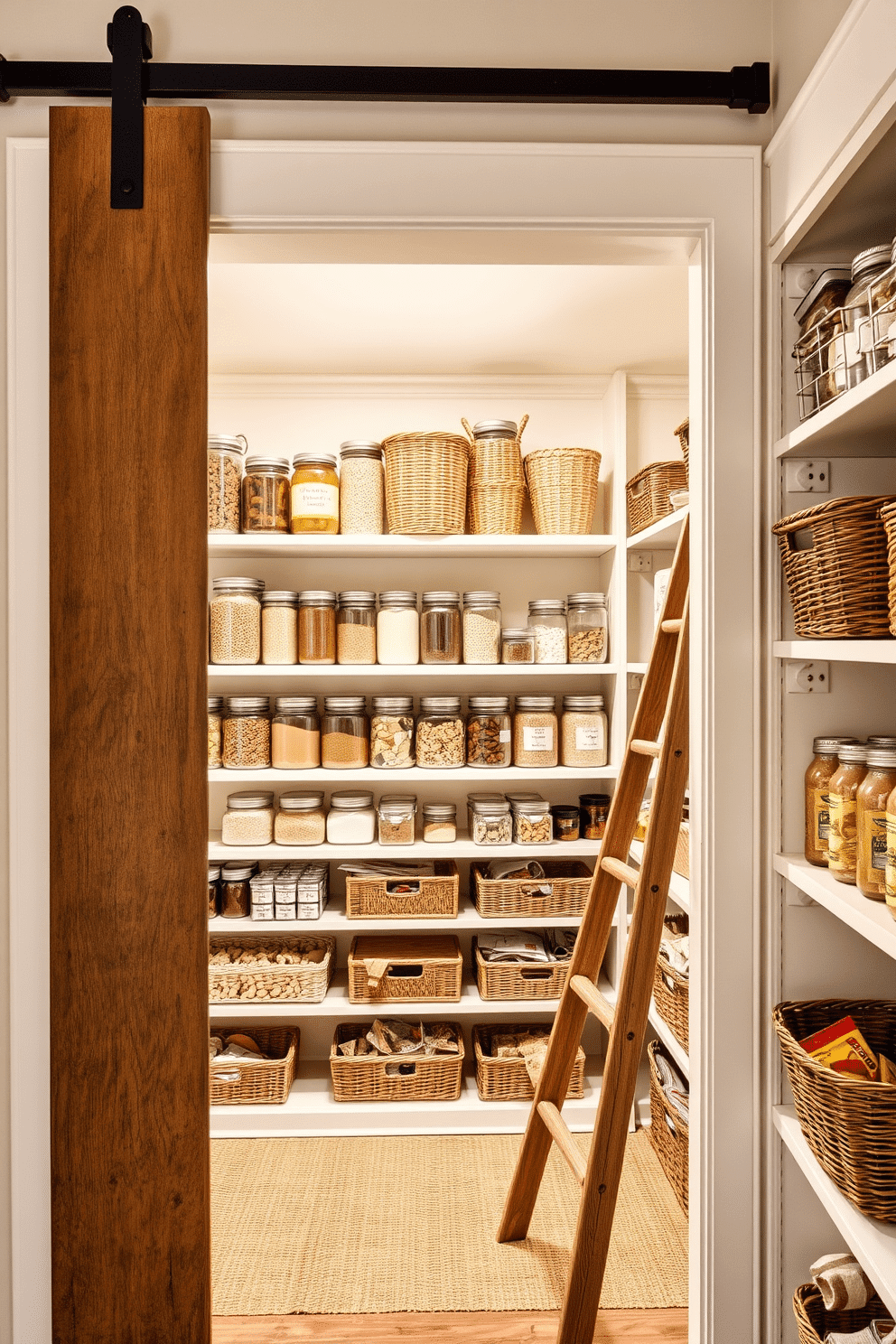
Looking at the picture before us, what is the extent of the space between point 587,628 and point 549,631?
129mm

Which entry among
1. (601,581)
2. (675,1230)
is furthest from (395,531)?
(675,1230)

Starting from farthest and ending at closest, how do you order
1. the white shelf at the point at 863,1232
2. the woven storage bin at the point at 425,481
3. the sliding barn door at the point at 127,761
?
the woven storage bin at the point at 425,481, the sliding barn door at the point at 127,761, the white shelf at the point at 863,1232

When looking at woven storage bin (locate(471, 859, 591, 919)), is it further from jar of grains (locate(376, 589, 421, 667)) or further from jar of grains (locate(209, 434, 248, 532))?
jar of grains (locate(209, 434, 248, 532))

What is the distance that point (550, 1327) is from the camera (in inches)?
71.6

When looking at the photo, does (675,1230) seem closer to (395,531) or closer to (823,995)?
(823,995)

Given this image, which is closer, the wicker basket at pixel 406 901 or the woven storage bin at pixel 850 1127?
the woven storage bin at pixel 850 1127

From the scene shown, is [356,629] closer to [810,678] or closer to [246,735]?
[246,735]

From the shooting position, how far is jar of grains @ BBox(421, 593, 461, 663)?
2.60m

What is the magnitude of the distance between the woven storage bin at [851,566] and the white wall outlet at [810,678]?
23 centimetres

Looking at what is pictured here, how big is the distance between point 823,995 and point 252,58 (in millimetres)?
1743

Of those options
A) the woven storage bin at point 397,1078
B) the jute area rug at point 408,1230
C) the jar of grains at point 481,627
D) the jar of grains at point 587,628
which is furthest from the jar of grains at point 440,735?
the jute area rug at point 408,1230

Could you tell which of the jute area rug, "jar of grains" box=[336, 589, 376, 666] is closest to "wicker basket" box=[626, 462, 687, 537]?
"jar of grains" box=[336, 589, 376, 666]

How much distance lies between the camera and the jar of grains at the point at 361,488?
101 inches

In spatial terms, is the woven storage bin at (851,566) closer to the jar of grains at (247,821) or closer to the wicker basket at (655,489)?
the wicker basket at (655,489)
